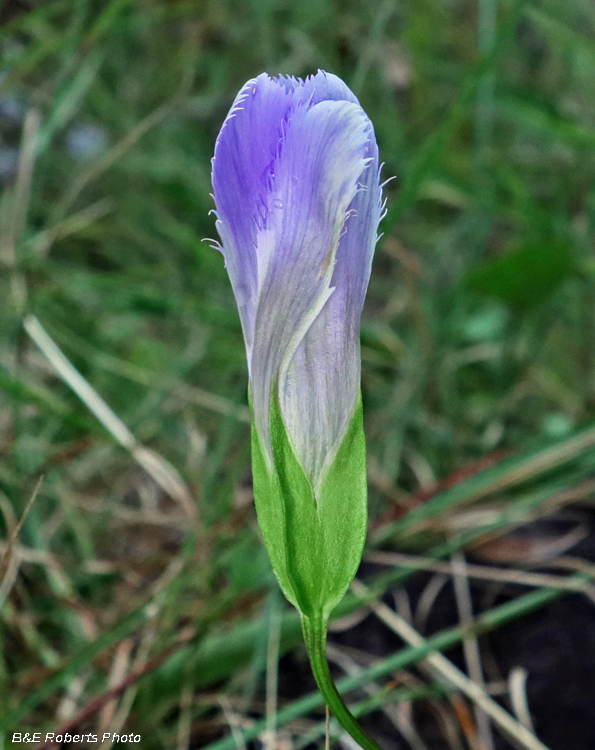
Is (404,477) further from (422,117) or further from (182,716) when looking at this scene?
(422,117)

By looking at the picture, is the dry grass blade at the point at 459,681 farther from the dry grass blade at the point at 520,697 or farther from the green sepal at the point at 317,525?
the green sepal at the point at 317,525

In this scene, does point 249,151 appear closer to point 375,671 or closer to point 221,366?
point 375,671

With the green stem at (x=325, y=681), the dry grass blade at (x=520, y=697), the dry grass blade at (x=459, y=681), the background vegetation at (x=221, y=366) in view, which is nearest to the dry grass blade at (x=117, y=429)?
the background vegetation at (x=221, y=366)

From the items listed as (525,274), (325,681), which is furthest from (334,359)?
(525,274)

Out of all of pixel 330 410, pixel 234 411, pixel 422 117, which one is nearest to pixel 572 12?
pixel 422 117

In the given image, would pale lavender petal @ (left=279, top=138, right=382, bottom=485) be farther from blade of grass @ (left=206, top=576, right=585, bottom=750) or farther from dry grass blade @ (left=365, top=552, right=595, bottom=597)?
dry grass blade @ (left=365, top=552, right=595, bottom=597)

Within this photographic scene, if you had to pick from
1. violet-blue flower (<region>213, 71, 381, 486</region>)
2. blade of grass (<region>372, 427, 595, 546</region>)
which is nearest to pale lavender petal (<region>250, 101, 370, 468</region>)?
violet-blue flower (<region>213, 71, 381, 486</region>)

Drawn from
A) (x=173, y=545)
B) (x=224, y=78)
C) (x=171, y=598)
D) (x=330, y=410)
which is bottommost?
(x=173, y=545)
